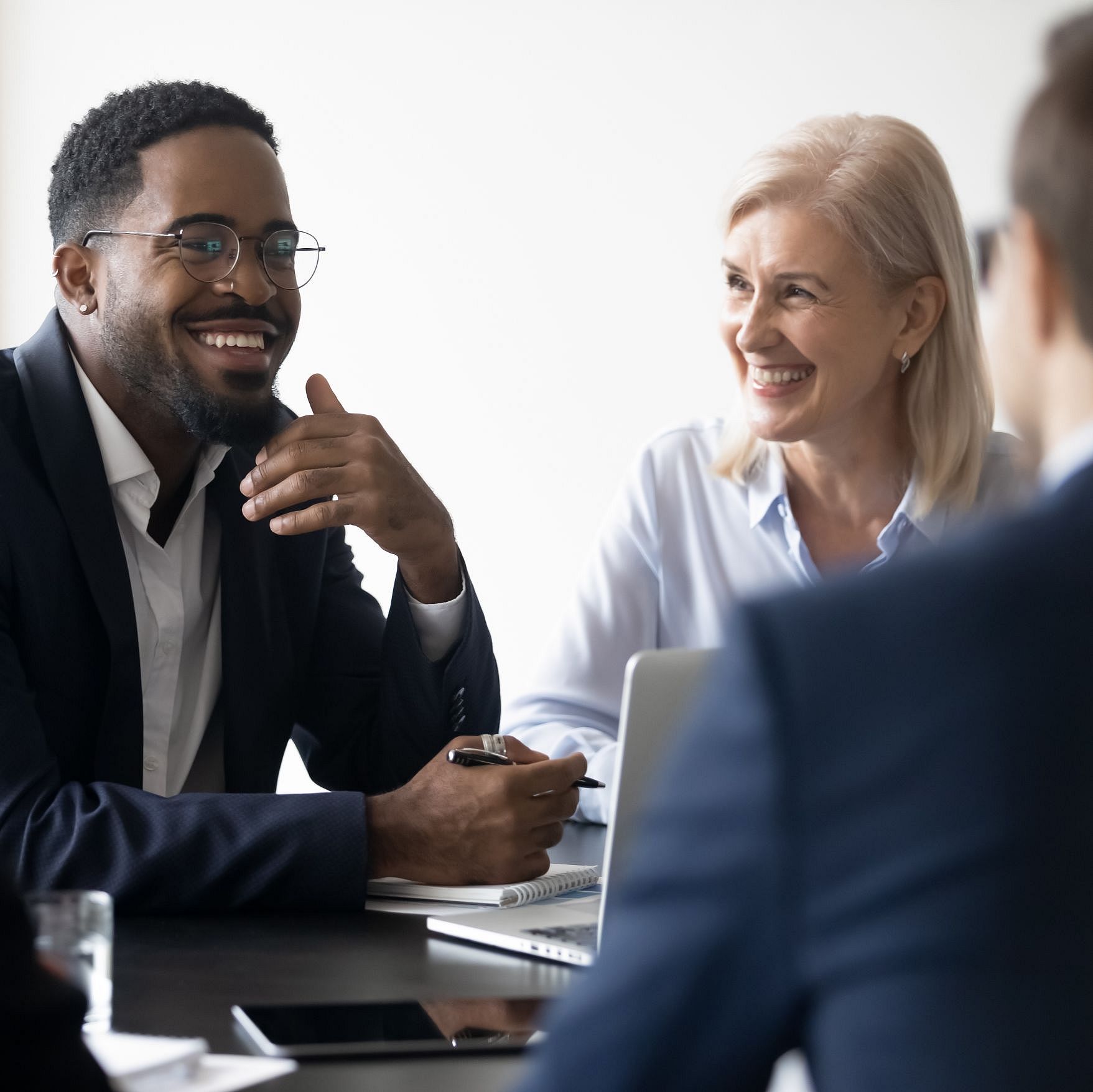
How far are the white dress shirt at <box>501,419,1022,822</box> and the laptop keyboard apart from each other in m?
0.91

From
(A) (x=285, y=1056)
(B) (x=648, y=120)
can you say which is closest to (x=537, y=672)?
(A) (x=285, y=1056)

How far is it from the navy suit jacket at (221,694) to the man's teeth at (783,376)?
2.28ft

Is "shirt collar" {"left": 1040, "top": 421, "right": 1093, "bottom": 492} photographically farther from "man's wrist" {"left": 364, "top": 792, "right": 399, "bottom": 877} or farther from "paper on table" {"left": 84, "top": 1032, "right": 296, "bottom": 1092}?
"man's wrist" {"left": 364, "top": 792, "right": 399, "bottom": 877}

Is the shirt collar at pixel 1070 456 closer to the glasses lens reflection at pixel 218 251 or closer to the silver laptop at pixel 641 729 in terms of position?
the silver laptop at pixel 641 729

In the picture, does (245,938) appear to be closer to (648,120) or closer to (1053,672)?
(1053,672)

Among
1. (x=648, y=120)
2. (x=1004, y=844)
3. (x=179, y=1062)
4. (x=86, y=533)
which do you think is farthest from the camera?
(x=648, y=120)

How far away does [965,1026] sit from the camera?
0.52 m

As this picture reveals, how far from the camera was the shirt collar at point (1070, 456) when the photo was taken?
562mm

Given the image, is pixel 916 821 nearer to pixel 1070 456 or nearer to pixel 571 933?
pixel 1070 456

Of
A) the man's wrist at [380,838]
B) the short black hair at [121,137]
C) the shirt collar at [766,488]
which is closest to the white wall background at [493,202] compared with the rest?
the shirt collar at [766,488]

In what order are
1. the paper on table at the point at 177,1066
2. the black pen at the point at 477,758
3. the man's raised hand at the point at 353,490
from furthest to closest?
the man's raised hand at the point at 353,490, the black pen at the point at 477,758, the paper on table at the point at 177,1066

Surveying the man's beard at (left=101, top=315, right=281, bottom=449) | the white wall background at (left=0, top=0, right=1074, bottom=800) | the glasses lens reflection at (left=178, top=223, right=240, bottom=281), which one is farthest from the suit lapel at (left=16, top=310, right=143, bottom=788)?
the white wall background at (left=0, top=0, right=1074, bottom=800)

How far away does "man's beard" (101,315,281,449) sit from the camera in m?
1.97

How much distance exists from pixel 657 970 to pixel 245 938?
0.93 meters
